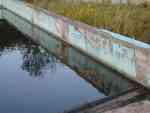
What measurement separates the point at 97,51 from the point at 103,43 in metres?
0.44

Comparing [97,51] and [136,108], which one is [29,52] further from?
[136,108]

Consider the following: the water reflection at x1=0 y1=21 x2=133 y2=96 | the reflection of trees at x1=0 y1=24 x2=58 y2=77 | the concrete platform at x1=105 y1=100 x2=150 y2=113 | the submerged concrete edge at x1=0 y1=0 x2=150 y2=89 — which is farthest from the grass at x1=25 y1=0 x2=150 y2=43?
the concrete platform at x1=105 y1=100 x2=150 y2=113

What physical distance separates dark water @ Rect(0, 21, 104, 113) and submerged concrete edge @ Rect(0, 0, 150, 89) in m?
0.82

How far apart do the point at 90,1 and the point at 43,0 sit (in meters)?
3.37

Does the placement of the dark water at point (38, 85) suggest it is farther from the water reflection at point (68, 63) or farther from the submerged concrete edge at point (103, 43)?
the submerged concrete edge at point (103, 43)

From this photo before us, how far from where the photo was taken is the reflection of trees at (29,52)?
8.93 metres

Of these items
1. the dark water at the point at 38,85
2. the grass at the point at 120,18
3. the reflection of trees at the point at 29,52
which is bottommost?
the reflection of trees at the point at 29,52

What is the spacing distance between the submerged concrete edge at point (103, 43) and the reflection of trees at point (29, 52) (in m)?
0.69

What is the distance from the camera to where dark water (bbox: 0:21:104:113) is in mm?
6402

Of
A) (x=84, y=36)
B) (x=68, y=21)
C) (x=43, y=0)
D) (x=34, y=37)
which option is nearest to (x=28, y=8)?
(x=43, y=0)

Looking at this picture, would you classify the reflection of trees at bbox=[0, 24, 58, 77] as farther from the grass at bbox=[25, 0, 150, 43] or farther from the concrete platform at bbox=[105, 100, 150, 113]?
the concrete platform at bbox=[105, 100, 150, 113]

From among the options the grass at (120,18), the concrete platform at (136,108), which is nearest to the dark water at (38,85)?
the concrete platform at (136,108)

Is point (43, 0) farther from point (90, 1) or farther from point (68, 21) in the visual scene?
point (68, 21)

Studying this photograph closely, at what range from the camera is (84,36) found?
9281mm
